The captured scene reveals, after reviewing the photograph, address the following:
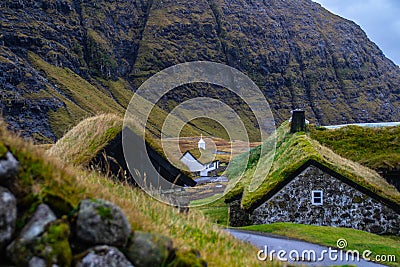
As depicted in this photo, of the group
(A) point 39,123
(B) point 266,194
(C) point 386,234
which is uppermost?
(A) point 39,123

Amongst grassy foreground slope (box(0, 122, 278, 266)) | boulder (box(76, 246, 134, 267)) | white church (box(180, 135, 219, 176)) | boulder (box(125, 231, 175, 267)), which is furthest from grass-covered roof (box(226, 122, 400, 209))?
white church (box(180, 135, 219, 176))

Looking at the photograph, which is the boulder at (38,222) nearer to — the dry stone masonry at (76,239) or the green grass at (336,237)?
the dry stone masonry at (76,239)

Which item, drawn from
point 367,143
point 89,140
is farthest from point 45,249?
point 367,143

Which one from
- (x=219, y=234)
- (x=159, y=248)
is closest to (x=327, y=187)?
(x=219, y=234)

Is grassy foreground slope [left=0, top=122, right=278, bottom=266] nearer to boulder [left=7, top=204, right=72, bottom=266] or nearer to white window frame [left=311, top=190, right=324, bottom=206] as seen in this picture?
boulder [left=7, top=204, right=72, bottom=266]

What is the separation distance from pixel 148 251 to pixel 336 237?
16.6 m

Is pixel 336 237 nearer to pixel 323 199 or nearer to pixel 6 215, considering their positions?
pixel 323 199

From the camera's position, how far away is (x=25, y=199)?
209 inches

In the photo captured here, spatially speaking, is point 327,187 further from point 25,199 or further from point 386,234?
point 25,199

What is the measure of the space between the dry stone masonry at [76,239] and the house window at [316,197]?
2147 cm

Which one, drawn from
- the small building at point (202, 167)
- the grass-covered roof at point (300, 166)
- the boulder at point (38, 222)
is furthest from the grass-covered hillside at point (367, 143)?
the small building at point (202, 167)

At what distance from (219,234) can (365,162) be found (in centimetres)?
2634

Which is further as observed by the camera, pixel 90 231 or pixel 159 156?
pixel 159 156

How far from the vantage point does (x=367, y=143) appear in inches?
1378
